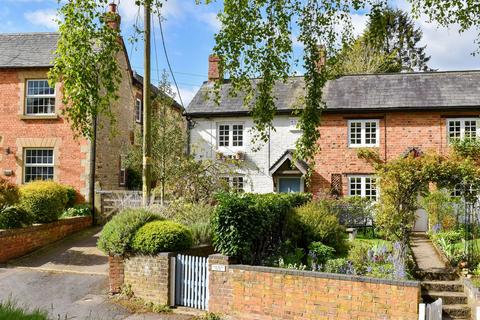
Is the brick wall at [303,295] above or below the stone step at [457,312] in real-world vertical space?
above

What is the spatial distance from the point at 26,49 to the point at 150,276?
1651cm

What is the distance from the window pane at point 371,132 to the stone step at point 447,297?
45.2 ft

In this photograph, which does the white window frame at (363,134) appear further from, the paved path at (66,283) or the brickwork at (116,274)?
the brickwork at (116,274)

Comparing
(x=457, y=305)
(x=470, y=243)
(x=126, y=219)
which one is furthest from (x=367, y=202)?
(x=126, y=219)

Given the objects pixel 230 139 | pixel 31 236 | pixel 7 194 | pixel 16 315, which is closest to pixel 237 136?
pixel 230 139

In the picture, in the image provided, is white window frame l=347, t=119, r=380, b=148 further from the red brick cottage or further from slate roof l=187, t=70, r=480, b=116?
the red brick cottage

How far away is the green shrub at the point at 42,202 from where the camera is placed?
16.8 meters

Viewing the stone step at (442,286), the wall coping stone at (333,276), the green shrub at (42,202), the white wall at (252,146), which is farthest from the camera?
the white wall at (252,146)

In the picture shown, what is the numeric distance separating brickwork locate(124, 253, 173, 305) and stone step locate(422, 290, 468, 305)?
5.78 m

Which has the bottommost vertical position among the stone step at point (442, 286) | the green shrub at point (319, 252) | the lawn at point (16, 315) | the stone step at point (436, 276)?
the stone step at point (442, 286)

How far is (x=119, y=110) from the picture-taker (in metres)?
24.5

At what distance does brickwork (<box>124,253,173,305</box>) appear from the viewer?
36.1ft

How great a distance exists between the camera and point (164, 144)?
21.0 meters

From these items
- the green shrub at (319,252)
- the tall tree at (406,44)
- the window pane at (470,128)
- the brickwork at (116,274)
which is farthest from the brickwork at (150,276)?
the tall tree at (406,44)
